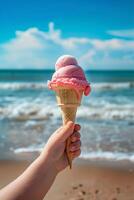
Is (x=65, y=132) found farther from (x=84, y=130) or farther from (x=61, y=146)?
(x=84, y=130)

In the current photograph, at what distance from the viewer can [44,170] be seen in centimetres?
129

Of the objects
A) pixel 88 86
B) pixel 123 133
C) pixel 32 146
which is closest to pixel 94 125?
pixel 123 133

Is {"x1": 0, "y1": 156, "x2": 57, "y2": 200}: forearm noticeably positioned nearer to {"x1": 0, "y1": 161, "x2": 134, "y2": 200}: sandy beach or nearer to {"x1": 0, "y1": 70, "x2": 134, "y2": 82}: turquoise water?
{"x1": 0, "y1": 161, "x2": 134, "y2": 200}: sandy beach

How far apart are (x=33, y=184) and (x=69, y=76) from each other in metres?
0.35

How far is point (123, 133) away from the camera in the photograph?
6906mm

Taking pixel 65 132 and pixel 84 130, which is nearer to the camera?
pixel 65 132

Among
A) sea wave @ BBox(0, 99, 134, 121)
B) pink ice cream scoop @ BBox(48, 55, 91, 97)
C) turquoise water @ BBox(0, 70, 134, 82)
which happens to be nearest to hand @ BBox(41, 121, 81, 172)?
pink ice cream scoop @ BBox(48, 55, 91, 97)

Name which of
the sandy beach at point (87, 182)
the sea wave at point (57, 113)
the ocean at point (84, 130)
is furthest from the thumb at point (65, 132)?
the sea wave at point (57, 113)

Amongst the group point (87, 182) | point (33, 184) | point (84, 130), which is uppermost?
point (84, 130)

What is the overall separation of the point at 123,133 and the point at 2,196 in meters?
5.78

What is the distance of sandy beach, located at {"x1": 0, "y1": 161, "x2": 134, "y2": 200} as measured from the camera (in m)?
3.96

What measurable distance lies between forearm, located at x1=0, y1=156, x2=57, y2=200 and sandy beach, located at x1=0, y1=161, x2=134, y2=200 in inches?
103

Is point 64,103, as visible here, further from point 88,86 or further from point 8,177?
point 8,177

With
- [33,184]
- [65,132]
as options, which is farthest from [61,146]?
[33,184]
